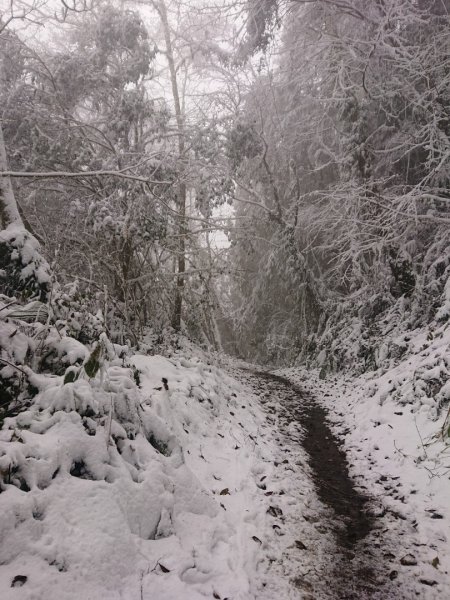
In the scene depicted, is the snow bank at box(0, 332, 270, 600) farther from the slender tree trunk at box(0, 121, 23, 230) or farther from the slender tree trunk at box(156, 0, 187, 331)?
the slender tree trunk at box(156, 0, 187, 331)

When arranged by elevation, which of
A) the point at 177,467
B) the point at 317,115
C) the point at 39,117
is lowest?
the point at 177,467

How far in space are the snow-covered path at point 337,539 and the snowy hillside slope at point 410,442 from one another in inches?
1.5

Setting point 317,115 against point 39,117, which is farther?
point 317,115

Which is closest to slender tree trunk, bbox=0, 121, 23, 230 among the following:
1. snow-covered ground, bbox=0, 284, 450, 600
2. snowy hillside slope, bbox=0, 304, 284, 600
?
snow-covered ground, bbox=0, 284, 450, 600

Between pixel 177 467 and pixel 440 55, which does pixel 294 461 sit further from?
pixel 440 55

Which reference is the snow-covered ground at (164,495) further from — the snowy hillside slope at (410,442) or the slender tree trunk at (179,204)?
the slender tree trunk at (179,204)

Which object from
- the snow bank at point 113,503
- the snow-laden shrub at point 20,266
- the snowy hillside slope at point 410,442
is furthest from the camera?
the snow-laden shrub at point 20,266

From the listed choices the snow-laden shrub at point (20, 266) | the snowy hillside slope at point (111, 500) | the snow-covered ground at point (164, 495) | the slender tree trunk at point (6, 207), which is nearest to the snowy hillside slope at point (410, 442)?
the snow-covered ground at point (164, 495)

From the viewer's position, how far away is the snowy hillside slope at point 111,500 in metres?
2.82

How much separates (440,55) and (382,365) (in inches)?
260

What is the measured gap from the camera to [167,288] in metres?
10.7

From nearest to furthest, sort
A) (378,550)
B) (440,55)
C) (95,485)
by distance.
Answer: (95,485)
(378,550)
(440,55)

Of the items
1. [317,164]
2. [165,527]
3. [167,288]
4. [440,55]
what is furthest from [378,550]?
A: [317,164]

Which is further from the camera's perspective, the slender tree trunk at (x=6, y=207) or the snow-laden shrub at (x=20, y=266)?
the slender tree trunk at (x=6, y=207)
